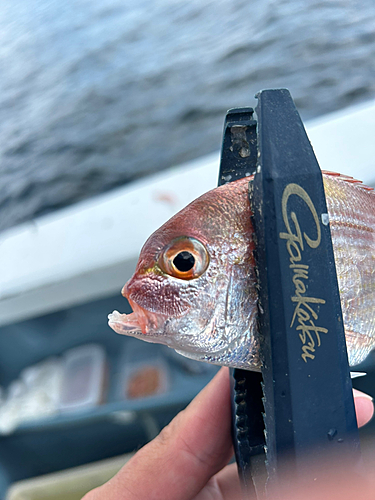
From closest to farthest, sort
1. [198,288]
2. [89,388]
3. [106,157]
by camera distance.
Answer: [198,288] → [89,388] → [106,157]

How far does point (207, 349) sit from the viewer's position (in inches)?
22.7

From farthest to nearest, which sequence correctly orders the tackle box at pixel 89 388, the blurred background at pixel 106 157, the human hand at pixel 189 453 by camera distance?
the blurred background at pixel 106 157 → the tackle box at pixel 89 388 → the human hand at pixel 189 453

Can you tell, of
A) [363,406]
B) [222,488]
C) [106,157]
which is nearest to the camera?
[363,406]

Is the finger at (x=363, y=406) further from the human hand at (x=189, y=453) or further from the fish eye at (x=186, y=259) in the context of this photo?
the fish eye at (x=186, y=259)

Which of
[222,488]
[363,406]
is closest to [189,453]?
[222,488]

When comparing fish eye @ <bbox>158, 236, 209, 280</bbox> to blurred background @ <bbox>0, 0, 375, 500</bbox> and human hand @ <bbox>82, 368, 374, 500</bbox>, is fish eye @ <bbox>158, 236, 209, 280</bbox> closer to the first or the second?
human hand @ <bbox>82, 368, 374, 500</bbox>

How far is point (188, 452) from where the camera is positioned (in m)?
0.97

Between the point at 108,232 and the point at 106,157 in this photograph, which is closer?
the point at 108,232

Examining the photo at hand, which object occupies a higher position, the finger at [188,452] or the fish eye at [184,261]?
the fish eye at [184,261]

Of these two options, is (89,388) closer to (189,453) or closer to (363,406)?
(189,453)

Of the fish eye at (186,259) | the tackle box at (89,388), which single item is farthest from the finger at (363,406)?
the tackle box at (89,388)

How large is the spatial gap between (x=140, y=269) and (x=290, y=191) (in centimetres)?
27

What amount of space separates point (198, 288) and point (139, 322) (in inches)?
4.3

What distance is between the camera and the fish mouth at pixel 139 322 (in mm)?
559
